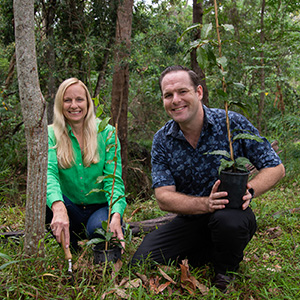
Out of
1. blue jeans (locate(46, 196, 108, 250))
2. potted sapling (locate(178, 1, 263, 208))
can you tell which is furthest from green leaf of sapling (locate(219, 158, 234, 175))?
blue jeans (locate(46, 196, 108, 250))

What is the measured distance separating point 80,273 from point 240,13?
9680 mm

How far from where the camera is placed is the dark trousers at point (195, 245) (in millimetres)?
2328

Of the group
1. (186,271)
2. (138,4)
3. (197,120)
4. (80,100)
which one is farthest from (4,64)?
(186,271)

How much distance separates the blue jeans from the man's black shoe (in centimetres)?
100

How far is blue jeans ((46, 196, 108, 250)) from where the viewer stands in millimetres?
2695

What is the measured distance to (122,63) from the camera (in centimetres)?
565

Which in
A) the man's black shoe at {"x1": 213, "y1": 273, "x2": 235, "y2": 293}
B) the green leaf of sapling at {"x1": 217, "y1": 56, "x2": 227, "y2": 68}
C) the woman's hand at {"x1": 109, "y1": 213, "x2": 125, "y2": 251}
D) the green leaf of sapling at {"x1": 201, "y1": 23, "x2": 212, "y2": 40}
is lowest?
the man's black shoe at {"x1": 213, "y1": 273, "x2": 235, "y2": 293}

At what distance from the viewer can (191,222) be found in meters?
2.67

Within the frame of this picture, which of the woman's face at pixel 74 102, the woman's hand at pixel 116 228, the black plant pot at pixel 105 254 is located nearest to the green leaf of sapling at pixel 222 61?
the woman's face at pixel 74 102

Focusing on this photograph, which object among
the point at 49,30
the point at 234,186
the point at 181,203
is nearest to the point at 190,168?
the point at 181,203

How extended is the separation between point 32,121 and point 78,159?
0.78 meters

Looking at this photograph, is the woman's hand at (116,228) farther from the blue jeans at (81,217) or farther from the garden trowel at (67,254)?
the garden trowel at (67,254)

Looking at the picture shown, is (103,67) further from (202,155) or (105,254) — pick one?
(105,254)

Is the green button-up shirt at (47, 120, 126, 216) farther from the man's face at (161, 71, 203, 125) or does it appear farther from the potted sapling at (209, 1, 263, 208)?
the potted sapling at (209, 1, 263, 208)
